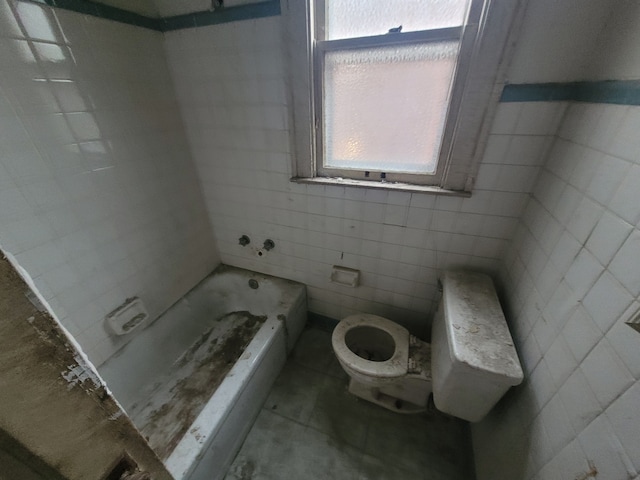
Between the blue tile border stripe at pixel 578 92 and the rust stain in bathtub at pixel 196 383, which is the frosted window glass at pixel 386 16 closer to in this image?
the blue tile border stripe at pixel 578 92

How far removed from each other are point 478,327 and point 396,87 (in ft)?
3.62

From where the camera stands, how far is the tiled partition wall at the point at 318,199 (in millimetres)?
1148

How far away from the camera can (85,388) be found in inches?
13.1

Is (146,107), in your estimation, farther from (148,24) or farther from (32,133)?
(32,133)

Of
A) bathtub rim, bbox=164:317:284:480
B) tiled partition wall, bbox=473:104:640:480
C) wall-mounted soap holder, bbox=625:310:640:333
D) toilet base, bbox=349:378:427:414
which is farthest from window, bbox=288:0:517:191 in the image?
toilet base, bbox=349:378:427:414

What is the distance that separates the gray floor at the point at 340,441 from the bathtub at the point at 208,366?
0.38ft

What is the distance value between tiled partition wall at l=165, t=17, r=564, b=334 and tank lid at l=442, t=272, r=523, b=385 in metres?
0.15

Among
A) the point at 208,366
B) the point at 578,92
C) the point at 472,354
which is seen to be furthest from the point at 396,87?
the point at 208,366

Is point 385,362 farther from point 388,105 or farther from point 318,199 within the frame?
point 388,105

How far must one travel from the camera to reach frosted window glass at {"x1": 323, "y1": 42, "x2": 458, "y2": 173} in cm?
112

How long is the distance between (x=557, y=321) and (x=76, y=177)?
196cm

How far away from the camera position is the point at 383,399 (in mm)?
1497

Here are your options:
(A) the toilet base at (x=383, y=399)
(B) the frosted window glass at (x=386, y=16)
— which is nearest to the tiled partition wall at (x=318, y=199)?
(B) the frosted window glass at (x=386, y=16)

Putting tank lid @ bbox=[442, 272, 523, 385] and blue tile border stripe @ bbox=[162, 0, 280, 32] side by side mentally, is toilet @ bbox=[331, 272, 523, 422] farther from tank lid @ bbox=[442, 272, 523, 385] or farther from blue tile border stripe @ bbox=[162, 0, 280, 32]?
blue tile border stripe @ bbox=[162, 0, 280, 32]
